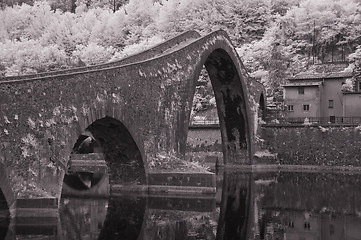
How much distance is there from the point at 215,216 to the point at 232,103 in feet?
77.3

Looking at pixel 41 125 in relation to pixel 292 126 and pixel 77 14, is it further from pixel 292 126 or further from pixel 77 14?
pixel 77 14

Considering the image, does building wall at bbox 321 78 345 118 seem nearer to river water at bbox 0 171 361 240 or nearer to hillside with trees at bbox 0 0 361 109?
hillside with trees at bbox 0 0 361 109

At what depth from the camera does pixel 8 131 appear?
1620cm

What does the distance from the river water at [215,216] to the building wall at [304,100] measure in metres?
21.7

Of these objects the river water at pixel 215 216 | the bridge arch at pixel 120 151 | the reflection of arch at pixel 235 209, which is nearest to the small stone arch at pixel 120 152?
the bridge arch at pixel 120 151

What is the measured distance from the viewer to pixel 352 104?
46.8 meters

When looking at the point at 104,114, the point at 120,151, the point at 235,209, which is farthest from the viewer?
the point at 120,151

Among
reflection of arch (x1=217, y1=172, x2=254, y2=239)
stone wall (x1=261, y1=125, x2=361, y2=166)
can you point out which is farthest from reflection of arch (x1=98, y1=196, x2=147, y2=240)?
stone wall (x1=261, y1=125, x2=361, y2=166)

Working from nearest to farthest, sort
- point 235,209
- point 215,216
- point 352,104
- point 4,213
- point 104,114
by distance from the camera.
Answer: point 4,213
point 215,216
point 104,114
point 235,209
point 352,104

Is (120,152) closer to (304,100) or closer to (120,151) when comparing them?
(120,151)

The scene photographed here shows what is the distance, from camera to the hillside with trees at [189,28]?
65875 mm

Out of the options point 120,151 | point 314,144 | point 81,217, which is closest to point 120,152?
point 120,151

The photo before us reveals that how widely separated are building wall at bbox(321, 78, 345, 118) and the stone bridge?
44.4 feet

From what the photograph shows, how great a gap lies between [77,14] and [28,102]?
3708 inches
